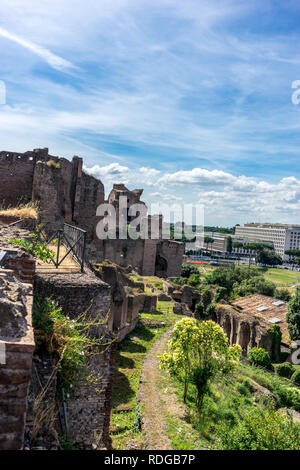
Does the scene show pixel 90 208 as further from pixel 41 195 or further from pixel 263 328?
pixel 263 328

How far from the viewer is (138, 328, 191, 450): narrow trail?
363 inches

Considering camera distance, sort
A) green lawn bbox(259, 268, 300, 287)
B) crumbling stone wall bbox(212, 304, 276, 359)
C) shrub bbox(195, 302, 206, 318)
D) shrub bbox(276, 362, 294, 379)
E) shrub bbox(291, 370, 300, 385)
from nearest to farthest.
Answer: shrub bbox(291, 370, 300, 385), shrub bbox(276, 362, 294, 379), crumbling stone wall bbox(212, 304, 276, 359), shrub bbox(195, 302, 206, 318), green lawn bbox(259, 268, 300, 287)

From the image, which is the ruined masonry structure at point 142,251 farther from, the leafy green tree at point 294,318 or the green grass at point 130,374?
the leafy green tree at point 294,318

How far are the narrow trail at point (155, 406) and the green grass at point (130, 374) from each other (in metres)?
0.24

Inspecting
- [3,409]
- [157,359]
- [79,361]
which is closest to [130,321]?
[157,359]

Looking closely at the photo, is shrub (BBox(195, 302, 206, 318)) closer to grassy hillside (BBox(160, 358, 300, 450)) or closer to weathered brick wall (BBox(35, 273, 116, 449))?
grassy hillside (BBox(160, 358, 300, 450))

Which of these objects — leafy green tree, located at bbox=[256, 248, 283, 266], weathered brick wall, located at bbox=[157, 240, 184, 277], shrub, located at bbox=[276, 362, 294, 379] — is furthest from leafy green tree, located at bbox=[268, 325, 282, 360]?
leafy green tree, located at bbox=[256, 248, 283, 266]

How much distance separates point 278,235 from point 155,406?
504ft

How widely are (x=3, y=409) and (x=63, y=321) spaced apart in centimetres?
243

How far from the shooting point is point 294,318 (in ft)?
100

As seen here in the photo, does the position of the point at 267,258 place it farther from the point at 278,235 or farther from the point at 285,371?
the point at 285,371

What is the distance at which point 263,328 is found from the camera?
3005cm

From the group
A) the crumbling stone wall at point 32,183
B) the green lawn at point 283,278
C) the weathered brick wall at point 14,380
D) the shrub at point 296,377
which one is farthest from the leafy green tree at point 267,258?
the weathered brick wall at point 14,380

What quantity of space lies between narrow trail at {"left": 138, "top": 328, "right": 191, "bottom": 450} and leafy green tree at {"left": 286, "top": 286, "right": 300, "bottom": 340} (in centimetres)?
1906
